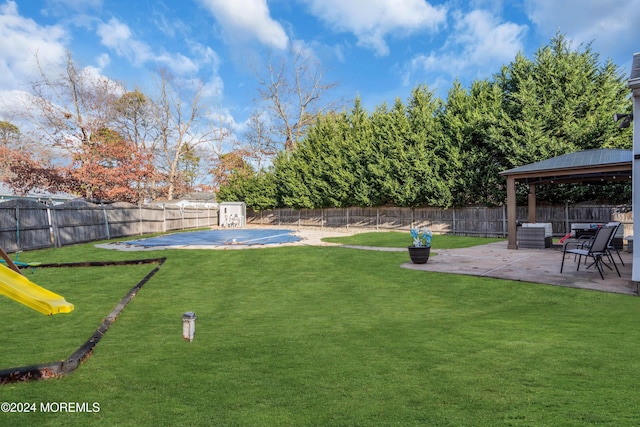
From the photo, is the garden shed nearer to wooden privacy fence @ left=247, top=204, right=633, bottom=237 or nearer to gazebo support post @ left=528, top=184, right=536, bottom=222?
wooden privacy fence @ left=247, top=204, right=633, bottom=237

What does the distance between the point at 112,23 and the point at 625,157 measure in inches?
998

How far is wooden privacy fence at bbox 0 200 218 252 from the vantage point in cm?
1353

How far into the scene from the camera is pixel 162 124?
36.5m

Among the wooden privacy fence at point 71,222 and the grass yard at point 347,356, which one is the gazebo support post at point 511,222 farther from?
the wooden privacy fence at point 71,222

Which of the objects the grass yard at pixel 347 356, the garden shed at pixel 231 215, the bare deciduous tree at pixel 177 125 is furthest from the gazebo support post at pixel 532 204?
the bare deciduous tree at pixel 177 125

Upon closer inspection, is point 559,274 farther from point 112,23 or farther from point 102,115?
point 102,115

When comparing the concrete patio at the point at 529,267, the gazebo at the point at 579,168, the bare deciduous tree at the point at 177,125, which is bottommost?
the concrete patio at the point at 529,267

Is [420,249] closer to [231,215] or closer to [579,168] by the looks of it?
[579,168]

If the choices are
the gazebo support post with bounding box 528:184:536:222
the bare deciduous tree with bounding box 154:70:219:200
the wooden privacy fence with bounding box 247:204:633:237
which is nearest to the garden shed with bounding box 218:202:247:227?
the wooden privacy fence with bounding box 247:204:633:237

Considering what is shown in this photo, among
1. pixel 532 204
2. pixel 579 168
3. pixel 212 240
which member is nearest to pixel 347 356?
pixel 579 168

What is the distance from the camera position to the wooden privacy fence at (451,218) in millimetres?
16656

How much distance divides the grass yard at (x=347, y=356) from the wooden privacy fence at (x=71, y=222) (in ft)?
27.3

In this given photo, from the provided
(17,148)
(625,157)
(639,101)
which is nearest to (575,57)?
(625,157)

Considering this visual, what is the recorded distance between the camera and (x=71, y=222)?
16391 mm
